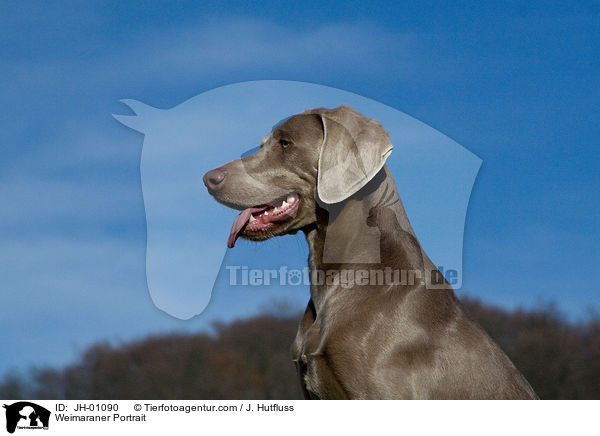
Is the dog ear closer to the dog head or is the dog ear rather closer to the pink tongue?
the dog head

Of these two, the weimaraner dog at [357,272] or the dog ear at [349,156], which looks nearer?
the weimaraner dog at [357,272]

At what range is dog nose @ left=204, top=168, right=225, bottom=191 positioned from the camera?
582 centimetres

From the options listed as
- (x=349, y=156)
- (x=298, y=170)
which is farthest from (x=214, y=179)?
(x=349, y=156)

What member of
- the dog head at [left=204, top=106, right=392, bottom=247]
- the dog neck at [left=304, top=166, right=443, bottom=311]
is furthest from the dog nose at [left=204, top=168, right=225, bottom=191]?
the dog neck at [left=304, top=166, right=443, bottom=311]

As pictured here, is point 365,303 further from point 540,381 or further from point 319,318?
point 540,381

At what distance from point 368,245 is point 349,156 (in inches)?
28.0

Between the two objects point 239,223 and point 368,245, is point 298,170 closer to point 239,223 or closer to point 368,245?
point 239,223

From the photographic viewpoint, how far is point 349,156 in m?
5.34

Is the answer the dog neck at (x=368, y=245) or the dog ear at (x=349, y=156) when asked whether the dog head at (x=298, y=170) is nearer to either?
the dog ear at (x=349, y=156)
